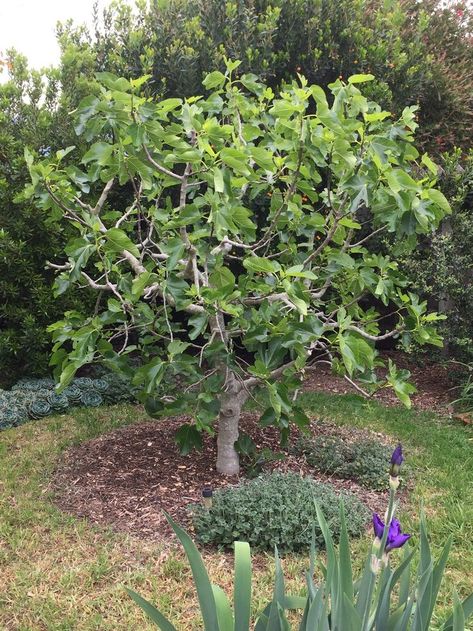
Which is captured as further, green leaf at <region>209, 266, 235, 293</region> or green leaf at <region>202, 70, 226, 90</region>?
green leaf at <region>202, 70, 226, 90</region>

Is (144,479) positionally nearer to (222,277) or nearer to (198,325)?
(198,325)

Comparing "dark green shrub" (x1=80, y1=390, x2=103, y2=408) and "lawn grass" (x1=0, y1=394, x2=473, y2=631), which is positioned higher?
"dark green shrub" (x1=80, y1=390, x2=103, y2=408)

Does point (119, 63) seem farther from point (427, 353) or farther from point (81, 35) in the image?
point (427, 353)

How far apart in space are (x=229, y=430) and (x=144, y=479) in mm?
561

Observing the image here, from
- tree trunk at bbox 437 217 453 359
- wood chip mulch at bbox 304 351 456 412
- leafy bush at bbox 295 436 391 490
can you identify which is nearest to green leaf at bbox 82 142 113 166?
leafy bush at bbox 295 436 391 490

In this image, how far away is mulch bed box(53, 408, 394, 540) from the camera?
9.97 feet

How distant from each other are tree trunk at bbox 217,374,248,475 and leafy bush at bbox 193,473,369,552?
48cm

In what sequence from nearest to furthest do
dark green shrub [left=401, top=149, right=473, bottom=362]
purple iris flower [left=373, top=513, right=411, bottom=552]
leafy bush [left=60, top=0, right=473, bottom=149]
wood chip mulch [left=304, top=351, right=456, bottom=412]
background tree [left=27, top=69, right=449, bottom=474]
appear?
purple iris flower [left=373, top=513, right=411, bottom=552], background tree [left=27, top=69, right=449, bottom=474], leafy bush [left=60, top=0, right=473, bottom=149], dark green shrub [left=401, top=149, right=473, bottom=362], wood chip mulch [left=304, top=351, right=456, bottom=412]

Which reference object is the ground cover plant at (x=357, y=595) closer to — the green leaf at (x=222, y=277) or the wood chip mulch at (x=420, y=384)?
the green leaf at (x=222, y=277)

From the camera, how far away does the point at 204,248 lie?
2.88 meters

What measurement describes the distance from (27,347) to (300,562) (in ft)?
11.6

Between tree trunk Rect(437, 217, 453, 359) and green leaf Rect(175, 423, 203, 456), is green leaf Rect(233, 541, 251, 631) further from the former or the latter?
tree trunk Rect(437, 217, 453, 359)

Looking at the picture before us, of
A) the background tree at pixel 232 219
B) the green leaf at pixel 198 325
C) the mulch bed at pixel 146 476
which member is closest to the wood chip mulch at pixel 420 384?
the mulch bed at pixel 146 476

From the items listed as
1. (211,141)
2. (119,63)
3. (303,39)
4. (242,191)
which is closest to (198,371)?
(242,191)
